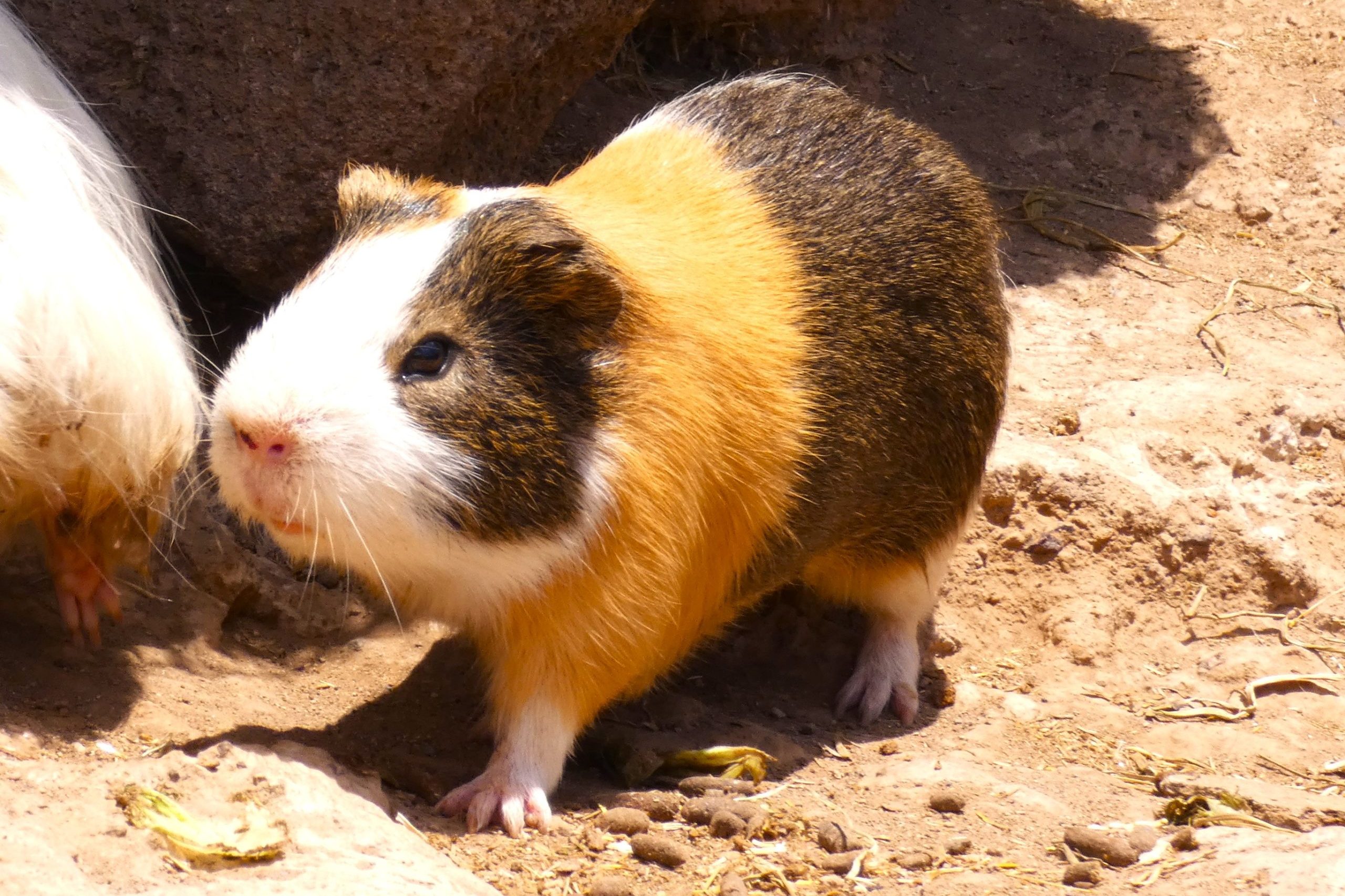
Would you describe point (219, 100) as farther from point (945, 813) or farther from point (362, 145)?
point (945, 813)

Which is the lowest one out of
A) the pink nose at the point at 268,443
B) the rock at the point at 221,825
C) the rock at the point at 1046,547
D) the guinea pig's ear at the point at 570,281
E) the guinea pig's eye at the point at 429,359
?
the rock at the point at 1046,547

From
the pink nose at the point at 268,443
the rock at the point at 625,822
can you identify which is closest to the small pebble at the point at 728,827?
the rock at the point at 625,822

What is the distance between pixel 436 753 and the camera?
3.62m

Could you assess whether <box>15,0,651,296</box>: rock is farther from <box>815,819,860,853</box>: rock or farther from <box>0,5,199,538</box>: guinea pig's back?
<box>815,819,860,853</box>: rock

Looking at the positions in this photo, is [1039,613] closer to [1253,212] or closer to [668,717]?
[668,717]

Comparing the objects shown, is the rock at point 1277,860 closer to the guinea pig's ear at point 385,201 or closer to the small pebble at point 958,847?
Result: the small pebble at point 958,847

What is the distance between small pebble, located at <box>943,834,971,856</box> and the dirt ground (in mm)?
49

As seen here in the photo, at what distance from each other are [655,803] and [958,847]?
0.70m

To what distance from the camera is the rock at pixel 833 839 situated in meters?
3.10

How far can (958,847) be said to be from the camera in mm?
3100

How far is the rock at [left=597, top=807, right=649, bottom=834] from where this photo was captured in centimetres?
316

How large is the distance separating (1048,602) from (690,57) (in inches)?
118

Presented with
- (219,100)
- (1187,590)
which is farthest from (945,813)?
(219,100)

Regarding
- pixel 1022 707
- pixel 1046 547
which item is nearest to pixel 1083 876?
pixel 1022 707
